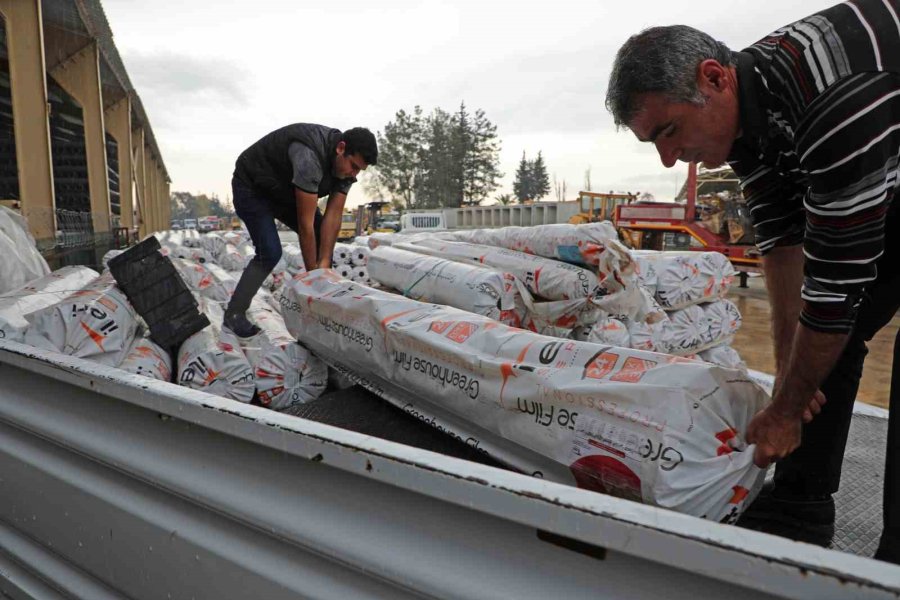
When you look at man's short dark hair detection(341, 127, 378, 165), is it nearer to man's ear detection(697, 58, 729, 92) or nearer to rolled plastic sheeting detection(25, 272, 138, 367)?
rolled plastic sheeting detection(25, 272, 138, 367)

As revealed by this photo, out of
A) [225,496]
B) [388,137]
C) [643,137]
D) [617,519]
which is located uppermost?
[388,137]

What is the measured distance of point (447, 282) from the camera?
234 centimetres

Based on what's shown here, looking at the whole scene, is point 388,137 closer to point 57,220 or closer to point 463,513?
point 57,220

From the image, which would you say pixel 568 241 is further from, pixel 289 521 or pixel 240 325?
pixel 289 521

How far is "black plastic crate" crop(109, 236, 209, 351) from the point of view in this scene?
7.34ft

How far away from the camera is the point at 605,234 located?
2.56m

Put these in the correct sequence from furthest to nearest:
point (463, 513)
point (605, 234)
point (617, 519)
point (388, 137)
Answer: point (388, 137)
point (605, 234)
point (463, 513)
point (617, 519)

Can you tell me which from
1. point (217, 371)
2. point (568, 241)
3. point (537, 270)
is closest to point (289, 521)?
point (217, 371)

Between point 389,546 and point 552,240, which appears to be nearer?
point 389,546

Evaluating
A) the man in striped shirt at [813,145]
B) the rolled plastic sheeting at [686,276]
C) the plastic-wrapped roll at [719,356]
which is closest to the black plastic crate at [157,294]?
the man in striped shirt at [813,145]

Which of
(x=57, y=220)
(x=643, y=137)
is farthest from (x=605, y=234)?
(x=57, y=220)

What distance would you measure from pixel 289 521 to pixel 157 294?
165 centimetres

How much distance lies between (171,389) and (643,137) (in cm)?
110

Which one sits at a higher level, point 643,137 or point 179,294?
point 643,137
